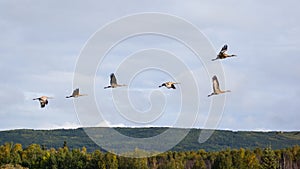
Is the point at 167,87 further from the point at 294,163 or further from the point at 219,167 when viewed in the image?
the point at 294,163

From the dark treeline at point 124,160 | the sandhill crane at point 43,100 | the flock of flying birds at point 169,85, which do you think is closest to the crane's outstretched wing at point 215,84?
the flock of flying birds at point 169,85

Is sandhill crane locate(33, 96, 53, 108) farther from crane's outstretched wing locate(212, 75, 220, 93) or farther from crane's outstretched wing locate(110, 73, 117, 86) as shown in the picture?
crane's outstretched wing locate(212, 75, 220, 93)

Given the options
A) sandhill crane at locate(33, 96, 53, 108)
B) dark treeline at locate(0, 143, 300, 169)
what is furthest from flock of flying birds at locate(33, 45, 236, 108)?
dark treeline at locate(0, 143, 300, 169)

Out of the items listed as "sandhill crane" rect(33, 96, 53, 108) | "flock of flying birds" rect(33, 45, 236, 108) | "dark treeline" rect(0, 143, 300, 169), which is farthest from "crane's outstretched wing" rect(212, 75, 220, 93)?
"dark treeline" rect(0, 143, 300, 169)

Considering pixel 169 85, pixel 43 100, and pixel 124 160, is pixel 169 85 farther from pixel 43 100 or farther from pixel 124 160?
pixel 124 160

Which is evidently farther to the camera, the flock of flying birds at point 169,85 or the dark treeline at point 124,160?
the dark treeline at point 124,160

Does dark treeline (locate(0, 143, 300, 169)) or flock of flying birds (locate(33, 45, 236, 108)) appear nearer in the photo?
flock of flying birds (locate(33, 45, 236, 108))

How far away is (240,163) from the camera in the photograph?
131m

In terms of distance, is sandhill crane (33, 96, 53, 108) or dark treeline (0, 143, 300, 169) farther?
dark treeline (0, 143, 300, 169)

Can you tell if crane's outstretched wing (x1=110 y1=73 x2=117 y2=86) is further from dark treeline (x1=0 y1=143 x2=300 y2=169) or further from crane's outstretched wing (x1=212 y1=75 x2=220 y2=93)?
dark treeline (x1=0 y1=143 x2=300 y2=169)

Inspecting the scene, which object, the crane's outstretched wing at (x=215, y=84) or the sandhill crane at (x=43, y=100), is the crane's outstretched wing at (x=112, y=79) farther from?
the crane's outstretched wing at (x=215, y=84)

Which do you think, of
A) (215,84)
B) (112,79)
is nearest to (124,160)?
(112,79)

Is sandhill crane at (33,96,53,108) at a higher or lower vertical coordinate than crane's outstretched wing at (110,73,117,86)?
lower

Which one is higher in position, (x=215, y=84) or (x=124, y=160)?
(x=215, y=84)
